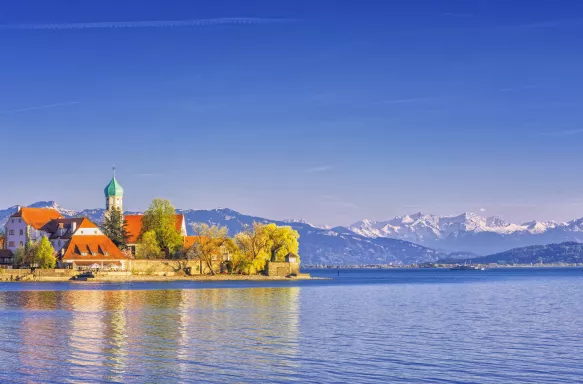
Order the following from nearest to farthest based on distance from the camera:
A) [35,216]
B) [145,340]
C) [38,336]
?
[145,340], [38,336], [35,216]

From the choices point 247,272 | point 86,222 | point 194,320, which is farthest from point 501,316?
point 86,222

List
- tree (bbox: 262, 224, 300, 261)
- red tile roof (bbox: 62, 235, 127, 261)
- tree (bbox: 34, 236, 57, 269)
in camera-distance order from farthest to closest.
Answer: tree (bbox: 262, 224, 300, 261) < red tile roof (bbox: 62, 235, 127, 261) < tree (bbox: 34, 236, 57, 269)

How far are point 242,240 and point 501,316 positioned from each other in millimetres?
82739

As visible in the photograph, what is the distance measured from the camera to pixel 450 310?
61.9 meters

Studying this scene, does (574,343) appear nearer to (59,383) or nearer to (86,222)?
(59,383)

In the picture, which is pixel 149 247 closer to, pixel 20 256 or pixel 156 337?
pixel 20 256

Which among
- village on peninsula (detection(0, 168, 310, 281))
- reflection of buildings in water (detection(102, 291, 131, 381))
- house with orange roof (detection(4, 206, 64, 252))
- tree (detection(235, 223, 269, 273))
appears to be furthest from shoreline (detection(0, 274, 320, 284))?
reflection of buildings in water (detection(102, 291, 131, 381))

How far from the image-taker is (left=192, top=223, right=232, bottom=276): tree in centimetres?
13375

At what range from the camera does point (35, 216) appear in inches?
5640

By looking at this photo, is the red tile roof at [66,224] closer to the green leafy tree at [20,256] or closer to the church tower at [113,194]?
the green leafy tree at [20,256]

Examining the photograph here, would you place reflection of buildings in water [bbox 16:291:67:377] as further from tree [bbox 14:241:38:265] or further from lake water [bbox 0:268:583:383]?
tree [bbox 14:241:38:265]

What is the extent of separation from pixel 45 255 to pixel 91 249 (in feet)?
25.6

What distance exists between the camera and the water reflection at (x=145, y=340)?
30720mm

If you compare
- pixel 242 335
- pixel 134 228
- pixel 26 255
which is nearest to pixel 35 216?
pixel 26 255
